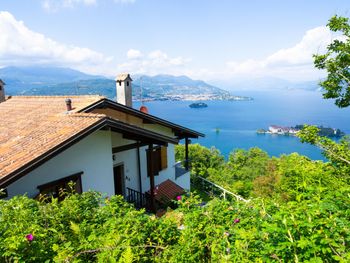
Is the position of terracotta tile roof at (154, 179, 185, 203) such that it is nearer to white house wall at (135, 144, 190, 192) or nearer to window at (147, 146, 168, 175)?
white house wall at (135, 144, 190, 192)

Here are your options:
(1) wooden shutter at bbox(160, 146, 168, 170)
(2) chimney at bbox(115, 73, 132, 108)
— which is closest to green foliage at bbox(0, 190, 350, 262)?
→ (1) wooden shutter at bbox(160, 146, 168, 170)

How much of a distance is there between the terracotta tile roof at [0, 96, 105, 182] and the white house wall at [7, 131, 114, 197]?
61 centimetres

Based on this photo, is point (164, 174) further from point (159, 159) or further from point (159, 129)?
point (159, 129)

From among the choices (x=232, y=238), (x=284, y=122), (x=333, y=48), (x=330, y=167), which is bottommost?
(x=284, y=122)

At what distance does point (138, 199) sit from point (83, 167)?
3.60m

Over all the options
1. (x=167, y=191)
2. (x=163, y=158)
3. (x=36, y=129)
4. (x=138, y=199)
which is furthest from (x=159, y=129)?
(x=36, y=129)

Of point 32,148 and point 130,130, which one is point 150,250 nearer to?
point 32,148

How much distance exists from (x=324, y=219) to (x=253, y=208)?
4.27ft

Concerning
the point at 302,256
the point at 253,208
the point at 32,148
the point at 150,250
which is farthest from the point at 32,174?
the point at 302,256

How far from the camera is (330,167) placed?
7.69 metres

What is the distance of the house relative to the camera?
623 cm

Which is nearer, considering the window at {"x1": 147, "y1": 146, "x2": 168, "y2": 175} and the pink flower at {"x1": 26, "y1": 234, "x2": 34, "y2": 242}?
the pink flower at {"x1": 26, "y1": 234, "x2": 34, "y2": 242}

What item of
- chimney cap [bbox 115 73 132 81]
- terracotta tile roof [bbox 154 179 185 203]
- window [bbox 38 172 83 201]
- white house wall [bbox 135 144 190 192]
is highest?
chimney cap [bbox 115 73 132 81]

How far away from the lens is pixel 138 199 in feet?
35.0
